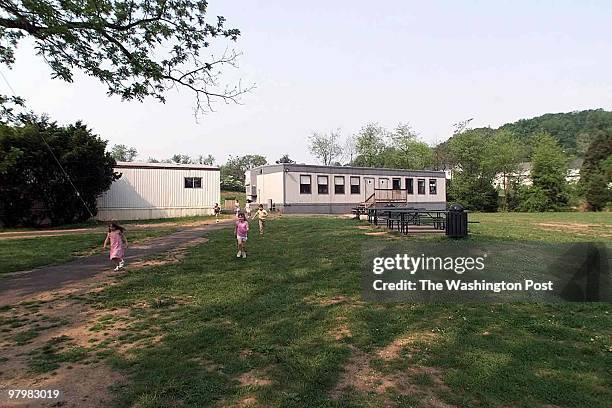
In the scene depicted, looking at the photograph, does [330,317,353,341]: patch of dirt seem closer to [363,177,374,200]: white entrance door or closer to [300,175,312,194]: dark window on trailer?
[300,175,312,194]: dark window on trailer

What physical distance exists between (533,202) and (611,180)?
8965mm

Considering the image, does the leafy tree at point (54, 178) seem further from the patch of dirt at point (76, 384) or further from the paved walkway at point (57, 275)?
the patch of dirt at point (76, 384)

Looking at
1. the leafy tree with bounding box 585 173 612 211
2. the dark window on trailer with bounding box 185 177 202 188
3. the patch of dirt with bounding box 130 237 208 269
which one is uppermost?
the dark window on trailer with bounding box 185 177 202 188

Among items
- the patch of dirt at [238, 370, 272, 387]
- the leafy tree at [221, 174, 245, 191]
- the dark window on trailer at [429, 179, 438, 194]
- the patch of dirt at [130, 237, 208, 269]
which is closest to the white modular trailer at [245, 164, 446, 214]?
the dark window on trailer at [429, 179, 438, 194]

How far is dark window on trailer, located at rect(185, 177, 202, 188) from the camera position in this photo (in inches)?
1178

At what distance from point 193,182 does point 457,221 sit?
21.8 m

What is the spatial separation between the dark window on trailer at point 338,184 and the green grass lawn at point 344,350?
27.1 metres

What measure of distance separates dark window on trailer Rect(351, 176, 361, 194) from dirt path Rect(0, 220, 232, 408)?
1077 inches

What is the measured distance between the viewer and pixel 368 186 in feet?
119

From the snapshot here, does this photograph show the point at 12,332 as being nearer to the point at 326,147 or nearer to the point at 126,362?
the point at 126,362

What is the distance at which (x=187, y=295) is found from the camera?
713 centimetres

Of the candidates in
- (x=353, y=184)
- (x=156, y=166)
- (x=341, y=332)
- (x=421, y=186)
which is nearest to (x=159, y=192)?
(x=156, y=166)

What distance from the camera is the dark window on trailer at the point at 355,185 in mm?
35372

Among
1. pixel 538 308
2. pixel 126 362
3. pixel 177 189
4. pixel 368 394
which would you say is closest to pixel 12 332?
pixel 126 362
